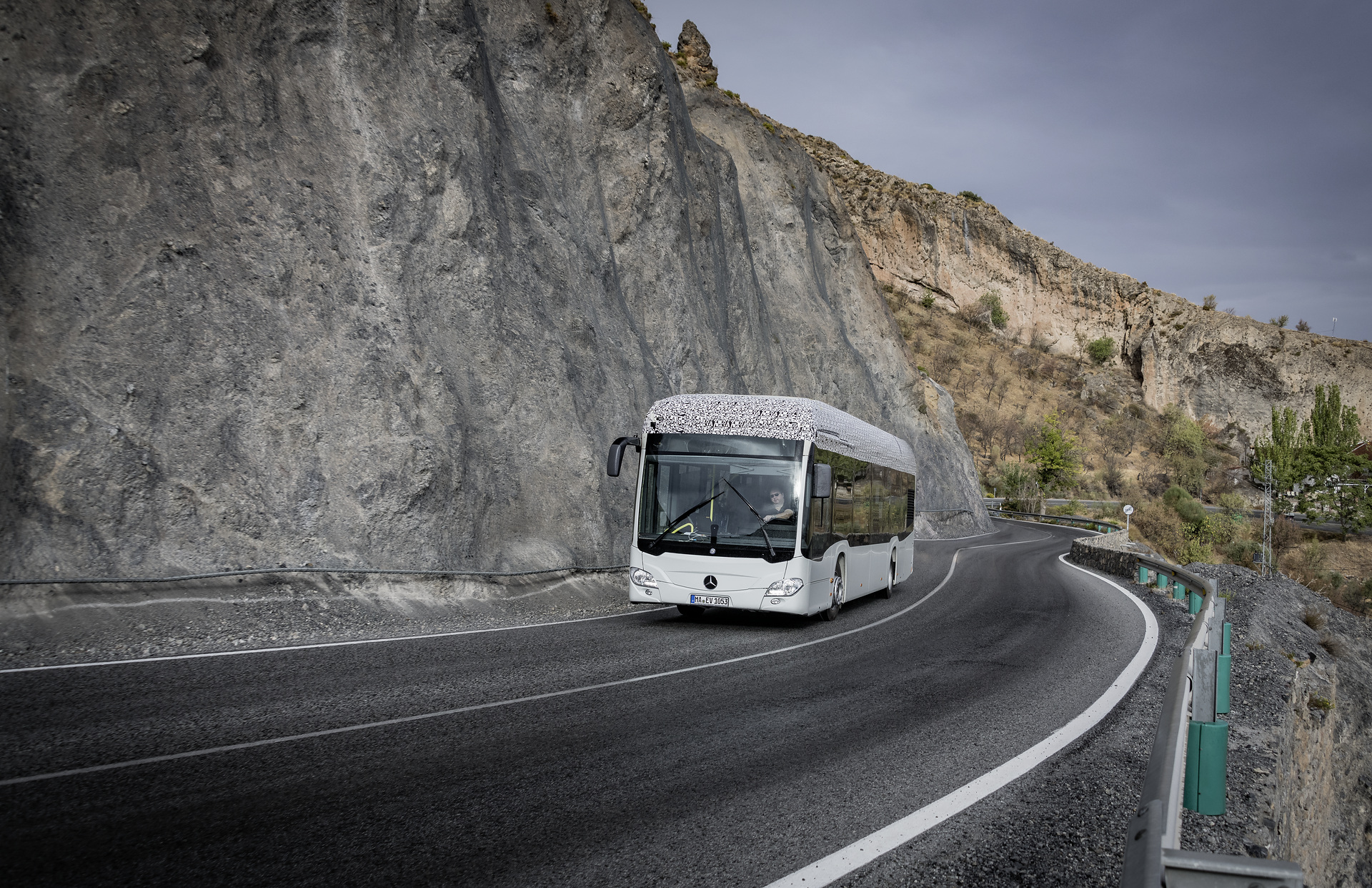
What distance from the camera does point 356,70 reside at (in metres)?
19.3

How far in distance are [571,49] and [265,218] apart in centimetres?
1335

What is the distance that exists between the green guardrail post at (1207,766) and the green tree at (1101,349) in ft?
354

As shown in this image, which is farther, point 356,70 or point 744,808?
point 356,70

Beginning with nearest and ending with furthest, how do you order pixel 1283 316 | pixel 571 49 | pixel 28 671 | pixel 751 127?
1. pixel 28 671
2. pixel 571 49
3. pixel 751 127
4. pixel 1283 316

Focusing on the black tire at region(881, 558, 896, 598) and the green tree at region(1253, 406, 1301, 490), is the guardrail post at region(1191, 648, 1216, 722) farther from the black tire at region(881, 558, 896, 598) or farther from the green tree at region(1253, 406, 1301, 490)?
the green tree at region(1253, 406, 1301, 490)

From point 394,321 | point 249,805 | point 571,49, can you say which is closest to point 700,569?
point 249,805

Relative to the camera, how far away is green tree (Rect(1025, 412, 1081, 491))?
71750mm

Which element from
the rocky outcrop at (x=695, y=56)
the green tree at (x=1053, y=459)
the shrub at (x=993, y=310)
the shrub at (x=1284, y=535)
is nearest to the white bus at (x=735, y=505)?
the rocky outcrop at (x=695, y=56)

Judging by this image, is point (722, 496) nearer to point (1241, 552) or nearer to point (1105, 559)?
point (1105, 559)

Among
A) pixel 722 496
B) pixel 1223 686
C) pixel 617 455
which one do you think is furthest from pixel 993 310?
pixel 1223 686

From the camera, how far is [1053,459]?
235ft

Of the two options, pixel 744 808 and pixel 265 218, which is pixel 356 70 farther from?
pixel 744 808

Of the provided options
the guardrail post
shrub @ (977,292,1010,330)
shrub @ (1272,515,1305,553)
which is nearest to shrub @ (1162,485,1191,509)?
shrub @ (1272,515,1305,553)

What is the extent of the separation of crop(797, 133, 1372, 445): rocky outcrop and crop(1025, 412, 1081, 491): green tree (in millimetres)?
28053
